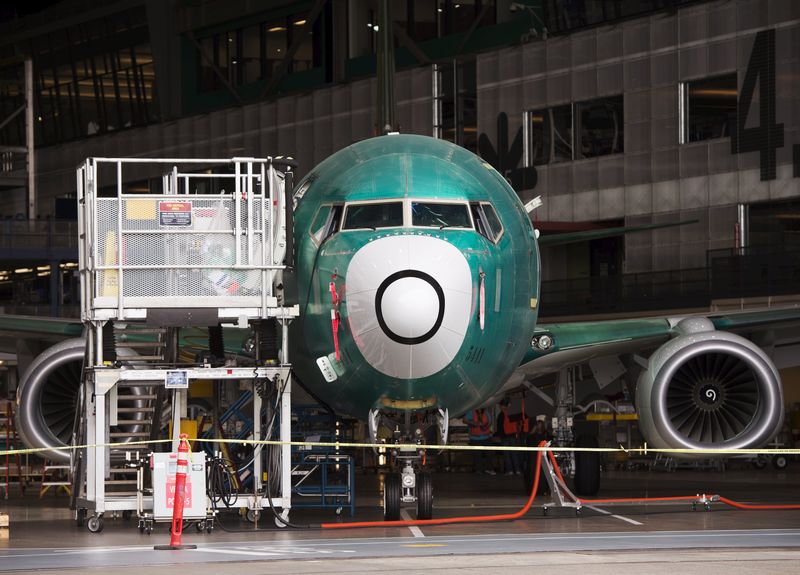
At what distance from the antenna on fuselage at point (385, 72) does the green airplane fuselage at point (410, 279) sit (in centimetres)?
609

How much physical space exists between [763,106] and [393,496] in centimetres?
2420

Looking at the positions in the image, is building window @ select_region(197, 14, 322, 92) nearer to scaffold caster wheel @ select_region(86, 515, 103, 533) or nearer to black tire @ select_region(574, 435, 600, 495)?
black tire @ select_region(574, 435, 600, 495)

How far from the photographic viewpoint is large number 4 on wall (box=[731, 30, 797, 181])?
3672cm

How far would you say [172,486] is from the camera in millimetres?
15109

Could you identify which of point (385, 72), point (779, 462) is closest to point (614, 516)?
point (385, 72)

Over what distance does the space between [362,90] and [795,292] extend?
20416mm

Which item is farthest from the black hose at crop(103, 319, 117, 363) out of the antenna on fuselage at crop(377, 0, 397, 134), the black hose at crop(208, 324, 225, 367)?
the antenna on fuselage at crop(377, 0, 397, 134)

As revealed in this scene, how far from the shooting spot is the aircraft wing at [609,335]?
18844mm

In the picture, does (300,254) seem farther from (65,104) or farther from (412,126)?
(65,104)

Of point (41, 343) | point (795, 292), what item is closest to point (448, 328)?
point (41, 343)

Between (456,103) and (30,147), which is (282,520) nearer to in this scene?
(456,103)

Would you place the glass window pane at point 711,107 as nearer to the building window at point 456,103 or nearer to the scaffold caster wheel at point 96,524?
the building window at point 456,103

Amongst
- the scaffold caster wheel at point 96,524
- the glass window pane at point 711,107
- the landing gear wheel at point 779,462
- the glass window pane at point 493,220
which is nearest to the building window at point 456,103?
the glass window pane at point 711,107

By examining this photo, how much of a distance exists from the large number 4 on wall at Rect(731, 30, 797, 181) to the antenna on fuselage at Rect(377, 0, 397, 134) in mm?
15891
